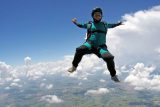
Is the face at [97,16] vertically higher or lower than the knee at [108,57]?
higher

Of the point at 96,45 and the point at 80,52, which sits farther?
the point at 96,45

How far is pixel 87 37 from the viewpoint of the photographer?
11.7 meters

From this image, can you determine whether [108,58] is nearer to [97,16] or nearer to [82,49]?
[82,49]

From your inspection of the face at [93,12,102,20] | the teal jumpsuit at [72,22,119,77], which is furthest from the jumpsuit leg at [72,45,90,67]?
the face at [93,12,102,20]

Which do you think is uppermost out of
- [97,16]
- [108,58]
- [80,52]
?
[97,16]

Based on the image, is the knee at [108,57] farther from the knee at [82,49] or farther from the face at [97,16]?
the face at [97,16]

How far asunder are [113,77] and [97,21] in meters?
2.90

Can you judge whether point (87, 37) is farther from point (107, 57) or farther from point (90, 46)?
point (107, 57)

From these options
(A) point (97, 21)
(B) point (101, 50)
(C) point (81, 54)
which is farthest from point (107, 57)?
(A) point (97, 21)

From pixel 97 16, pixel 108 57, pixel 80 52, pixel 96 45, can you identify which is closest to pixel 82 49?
pixel 80 52

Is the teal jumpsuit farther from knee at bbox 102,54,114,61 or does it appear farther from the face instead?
the face

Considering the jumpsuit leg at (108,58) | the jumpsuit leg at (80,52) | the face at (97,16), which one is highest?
the face at (97,16)

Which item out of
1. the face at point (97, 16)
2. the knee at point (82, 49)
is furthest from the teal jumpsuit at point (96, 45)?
the face at point (97, 16)

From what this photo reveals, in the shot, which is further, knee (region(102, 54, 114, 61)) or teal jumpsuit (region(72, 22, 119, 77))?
teal jumpsuit (region(72, 22, 119, 77))
